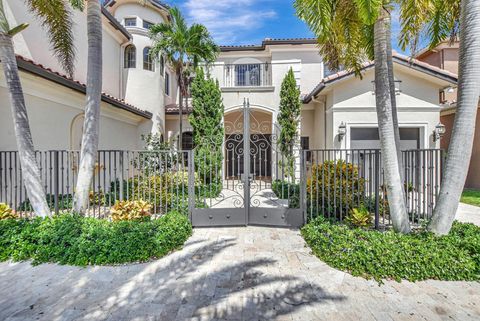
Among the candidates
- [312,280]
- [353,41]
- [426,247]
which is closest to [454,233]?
[426,247]

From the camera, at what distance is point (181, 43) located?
11414mm

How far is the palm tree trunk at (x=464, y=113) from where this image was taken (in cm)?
483

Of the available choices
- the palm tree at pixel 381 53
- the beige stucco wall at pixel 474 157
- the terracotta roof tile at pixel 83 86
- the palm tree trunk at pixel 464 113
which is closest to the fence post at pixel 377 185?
the palm tree at pixel 381 53

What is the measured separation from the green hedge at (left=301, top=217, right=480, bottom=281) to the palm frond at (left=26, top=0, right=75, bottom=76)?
28.4 ft

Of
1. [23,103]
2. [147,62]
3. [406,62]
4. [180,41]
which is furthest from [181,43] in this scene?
[406,62]

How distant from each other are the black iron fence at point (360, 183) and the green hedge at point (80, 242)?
13.7 feet

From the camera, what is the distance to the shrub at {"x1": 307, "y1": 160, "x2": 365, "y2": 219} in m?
7.09

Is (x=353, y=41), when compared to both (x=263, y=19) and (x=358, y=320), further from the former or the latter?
(x=263, y=19)

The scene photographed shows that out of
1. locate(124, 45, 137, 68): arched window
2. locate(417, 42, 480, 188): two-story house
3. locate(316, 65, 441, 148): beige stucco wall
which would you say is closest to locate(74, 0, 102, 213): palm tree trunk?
locate(124, 45, 137, 68): arched window

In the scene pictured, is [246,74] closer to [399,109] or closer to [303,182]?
[399,109]

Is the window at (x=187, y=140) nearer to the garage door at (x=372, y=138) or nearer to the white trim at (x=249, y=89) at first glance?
the white trim at (x=249, y=89)

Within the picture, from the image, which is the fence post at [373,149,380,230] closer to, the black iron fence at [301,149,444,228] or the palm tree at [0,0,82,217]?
the black iron fence at [301,149,444,228]

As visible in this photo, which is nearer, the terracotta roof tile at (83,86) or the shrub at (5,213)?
the shrub at (5,213)

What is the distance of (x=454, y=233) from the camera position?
5402 millimetres
